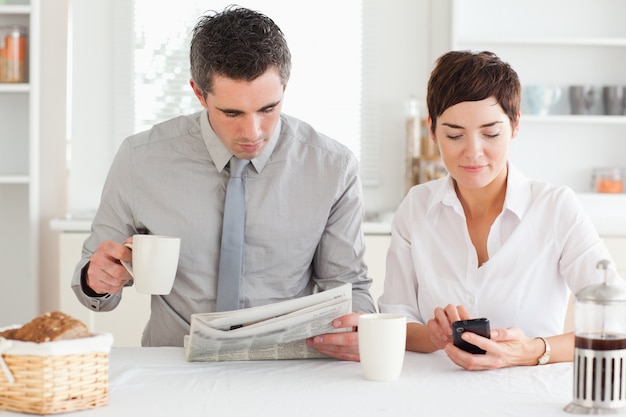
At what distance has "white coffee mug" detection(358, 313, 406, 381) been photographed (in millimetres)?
1518

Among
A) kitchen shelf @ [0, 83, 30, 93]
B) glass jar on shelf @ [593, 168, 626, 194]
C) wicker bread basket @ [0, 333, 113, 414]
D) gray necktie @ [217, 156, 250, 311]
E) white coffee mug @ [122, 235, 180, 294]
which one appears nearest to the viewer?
wicker bread basket @ [0, 333, 113, 414]

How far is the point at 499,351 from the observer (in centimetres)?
160

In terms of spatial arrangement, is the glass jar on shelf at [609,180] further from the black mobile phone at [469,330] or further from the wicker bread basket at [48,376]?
the wicker bread basket at [48,376]

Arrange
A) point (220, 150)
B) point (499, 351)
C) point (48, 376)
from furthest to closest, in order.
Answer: point (220, 150) → point (499, 351) → point (48, 376)

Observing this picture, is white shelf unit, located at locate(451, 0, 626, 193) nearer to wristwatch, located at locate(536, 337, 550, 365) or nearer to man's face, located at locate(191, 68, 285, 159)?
man's face, located at locate(191, 68, 285, 159)

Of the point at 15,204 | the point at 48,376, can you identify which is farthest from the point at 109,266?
the point at 15,204

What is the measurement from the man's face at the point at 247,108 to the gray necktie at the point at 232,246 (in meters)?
0.15

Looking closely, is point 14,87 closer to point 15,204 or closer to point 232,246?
point 15,204

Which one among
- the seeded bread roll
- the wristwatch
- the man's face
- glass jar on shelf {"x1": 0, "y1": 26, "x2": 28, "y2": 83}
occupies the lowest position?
the wristwatch

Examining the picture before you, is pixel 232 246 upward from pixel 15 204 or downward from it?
upward

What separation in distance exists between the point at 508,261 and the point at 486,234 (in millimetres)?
90

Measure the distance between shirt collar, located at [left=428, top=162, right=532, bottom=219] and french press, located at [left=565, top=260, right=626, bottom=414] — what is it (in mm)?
537

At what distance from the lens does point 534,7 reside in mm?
4066

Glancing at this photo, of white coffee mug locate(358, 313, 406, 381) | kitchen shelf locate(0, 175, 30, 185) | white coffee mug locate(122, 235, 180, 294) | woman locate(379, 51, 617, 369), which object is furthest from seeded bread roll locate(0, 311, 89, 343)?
kitchen shelf locate(0, 175, 30, 185)
